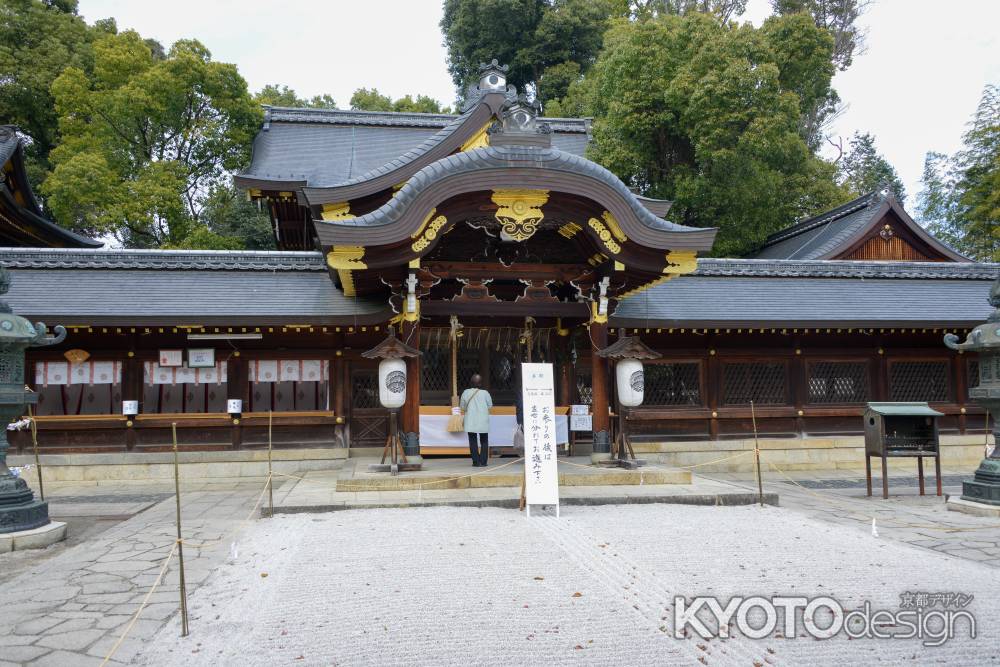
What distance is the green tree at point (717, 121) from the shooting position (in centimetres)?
2083

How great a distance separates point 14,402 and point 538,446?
234 inches

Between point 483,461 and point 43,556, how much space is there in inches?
231

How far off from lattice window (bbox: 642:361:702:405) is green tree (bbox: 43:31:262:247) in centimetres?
1784

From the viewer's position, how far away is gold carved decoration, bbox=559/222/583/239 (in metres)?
10.7

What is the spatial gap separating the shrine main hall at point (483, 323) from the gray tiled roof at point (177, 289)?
1.9 inches

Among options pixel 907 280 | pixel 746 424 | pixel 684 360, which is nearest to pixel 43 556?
pixel 684 360

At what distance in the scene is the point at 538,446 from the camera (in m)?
8.31

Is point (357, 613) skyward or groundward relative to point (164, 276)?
groundward

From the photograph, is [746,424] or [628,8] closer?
[746,424]

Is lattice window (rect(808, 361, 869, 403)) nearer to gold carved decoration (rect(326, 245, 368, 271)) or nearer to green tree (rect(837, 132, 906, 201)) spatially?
gold carved decoration (rect(326, 245, 368, 271))

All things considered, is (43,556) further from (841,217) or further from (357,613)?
(841,217)

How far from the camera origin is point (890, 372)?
565 inches

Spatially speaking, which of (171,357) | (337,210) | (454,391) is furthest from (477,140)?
(171,357)

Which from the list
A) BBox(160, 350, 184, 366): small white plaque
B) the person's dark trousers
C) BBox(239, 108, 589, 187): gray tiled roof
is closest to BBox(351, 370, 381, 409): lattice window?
the person's dark trousers
